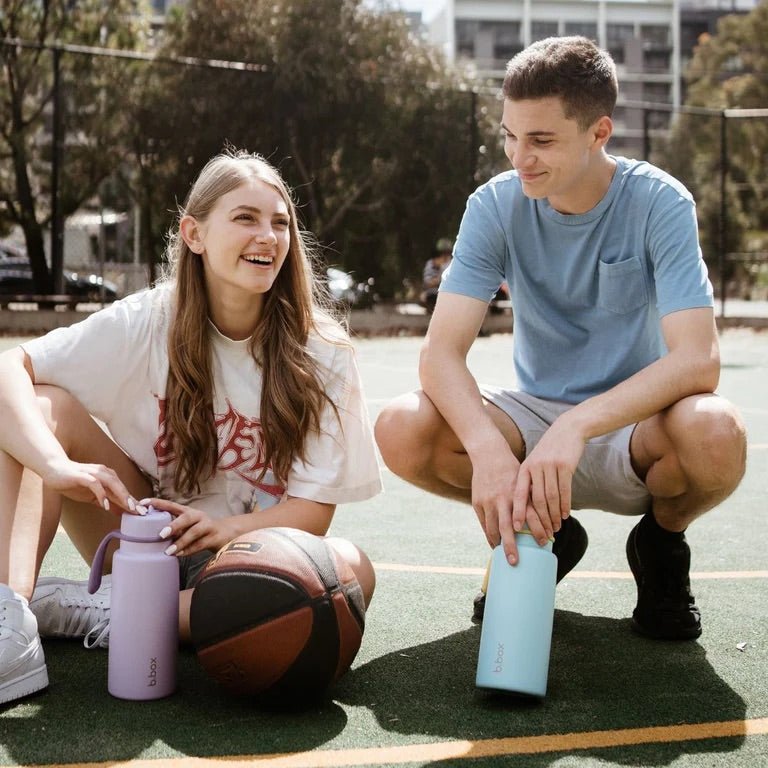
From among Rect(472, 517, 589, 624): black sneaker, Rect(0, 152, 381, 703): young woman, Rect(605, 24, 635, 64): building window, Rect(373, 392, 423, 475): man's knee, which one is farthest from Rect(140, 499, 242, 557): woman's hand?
Rect(605, 24, 635, 64): building window

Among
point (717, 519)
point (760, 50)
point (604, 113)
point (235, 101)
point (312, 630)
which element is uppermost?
point (760, 50)

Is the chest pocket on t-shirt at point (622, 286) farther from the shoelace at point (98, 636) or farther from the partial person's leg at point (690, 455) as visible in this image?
the shoelace at point (98, 636)

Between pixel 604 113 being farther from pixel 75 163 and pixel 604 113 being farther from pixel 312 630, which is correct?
pixel 75 163

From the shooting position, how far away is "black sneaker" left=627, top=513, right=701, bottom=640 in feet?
10.0

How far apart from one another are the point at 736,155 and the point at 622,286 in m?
24.3

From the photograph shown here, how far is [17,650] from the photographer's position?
2461 millimetres

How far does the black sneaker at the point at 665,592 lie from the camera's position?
10.0 feet

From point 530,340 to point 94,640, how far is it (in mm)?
1456

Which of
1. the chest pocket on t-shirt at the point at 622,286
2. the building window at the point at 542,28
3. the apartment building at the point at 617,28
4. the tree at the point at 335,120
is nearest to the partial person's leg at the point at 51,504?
the chest pocket on t-shirt at the point at 622,286

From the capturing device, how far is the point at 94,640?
9.61 feet

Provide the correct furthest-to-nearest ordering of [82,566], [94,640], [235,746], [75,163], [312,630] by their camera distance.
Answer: [75,163]
[82,566]
[94,640]
[312,630]
[235,746]

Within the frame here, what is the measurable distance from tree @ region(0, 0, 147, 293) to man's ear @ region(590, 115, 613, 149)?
11.1m

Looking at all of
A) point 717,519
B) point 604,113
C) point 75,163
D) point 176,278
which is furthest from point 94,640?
point 75,163

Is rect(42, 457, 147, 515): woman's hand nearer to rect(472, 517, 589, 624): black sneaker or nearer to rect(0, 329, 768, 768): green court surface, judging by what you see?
rect(0, 329, 768, 768): green court surface
